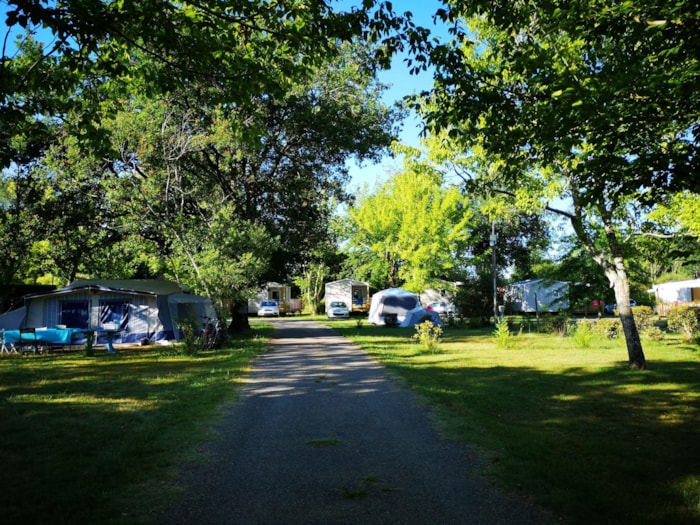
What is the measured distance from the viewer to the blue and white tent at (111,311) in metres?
19.0

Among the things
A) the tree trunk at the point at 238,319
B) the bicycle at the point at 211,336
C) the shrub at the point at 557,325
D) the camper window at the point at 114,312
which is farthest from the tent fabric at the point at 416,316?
the camper window at the point at 114,312

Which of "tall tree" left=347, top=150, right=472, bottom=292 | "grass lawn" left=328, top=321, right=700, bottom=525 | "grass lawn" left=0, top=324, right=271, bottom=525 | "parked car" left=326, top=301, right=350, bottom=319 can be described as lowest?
"grass lawn" left=328, top=321, right=700, bottom=525

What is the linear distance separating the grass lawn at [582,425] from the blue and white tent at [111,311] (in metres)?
9.42

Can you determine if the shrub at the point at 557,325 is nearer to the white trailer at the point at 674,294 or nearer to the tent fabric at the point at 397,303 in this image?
the tent fabric at the point at 397,303

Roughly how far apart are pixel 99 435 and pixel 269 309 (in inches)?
1672

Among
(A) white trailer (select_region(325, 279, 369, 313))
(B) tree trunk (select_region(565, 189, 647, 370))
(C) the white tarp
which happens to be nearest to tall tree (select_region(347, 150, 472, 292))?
(A) white trailer (select_region(325, 279, 369, 313))

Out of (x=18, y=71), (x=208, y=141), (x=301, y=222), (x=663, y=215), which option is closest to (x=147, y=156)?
(x=208, y=141)

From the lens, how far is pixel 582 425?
21.5 ft

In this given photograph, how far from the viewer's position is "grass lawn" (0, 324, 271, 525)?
4051 mm

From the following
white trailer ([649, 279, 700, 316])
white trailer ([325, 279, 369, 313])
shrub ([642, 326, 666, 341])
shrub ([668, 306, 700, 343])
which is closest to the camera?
shrub ([668, 306, 700, 343])

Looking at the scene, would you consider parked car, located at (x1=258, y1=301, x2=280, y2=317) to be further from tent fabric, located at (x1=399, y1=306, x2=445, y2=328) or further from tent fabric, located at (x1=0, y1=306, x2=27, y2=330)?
tent fabric, located at (x1=0, y1=306, x2=27, y2=330)

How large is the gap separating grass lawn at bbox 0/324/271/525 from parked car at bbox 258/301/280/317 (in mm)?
35492

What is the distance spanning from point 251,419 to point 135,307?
14155mm

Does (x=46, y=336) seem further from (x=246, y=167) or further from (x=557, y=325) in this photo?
(x=557, y=325)
